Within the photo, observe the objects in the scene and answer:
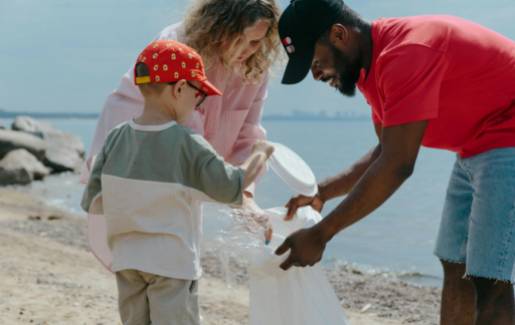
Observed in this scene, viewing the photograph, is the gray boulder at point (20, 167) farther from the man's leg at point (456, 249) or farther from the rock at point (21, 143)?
the man's leg at point (456, 249)

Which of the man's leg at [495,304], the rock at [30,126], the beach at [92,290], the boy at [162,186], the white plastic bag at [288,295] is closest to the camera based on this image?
the boy at [162,186]

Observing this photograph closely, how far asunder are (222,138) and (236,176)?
0.94 metres

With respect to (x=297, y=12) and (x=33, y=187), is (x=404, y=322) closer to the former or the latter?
(x=297, y=12)

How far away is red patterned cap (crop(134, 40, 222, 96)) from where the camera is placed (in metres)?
3.19

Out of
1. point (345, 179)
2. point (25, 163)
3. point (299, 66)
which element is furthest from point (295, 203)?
point (25, 163)

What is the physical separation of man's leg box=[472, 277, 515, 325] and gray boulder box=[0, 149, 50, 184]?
15.1m

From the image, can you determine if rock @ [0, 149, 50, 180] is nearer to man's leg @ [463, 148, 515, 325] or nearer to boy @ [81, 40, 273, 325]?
boy @ [81, 40, 273, 325]

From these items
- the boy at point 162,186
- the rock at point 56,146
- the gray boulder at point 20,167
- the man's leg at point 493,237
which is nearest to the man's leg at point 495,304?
the man's leg at point 493,237

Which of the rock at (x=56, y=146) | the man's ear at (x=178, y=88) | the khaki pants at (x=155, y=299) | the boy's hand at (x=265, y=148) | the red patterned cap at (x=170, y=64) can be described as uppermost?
the red patterned cap at (x=170, y=64)

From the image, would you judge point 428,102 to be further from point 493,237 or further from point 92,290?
point 92,290

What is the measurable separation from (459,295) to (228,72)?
1.47 m

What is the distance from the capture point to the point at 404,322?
6.31 metres

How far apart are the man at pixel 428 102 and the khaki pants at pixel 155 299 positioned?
40cm

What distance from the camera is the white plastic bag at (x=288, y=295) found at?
3.36 meters
